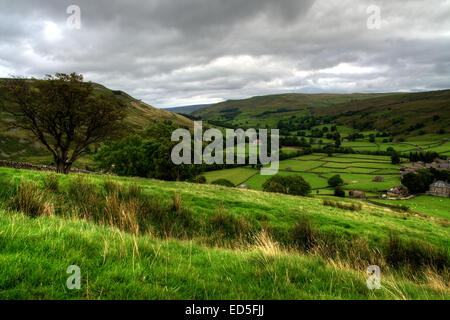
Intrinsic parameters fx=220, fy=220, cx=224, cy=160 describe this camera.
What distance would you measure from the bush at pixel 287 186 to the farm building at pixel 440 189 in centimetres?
4421

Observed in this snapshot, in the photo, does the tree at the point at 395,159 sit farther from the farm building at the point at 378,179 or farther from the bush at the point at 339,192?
the bush at the point at 339,192

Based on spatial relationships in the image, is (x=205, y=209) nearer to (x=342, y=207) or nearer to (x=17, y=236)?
(x=17, y=236)

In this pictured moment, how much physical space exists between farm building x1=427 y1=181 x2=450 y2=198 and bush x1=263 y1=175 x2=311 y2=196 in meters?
44.2

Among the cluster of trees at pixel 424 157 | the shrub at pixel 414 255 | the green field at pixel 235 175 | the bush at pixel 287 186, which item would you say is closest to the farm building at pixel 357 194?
the bush at pixel 287 186

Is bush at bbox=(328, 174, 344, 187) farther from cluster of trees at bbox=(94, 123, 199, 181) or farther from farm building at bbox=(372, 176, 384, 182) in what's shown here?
cluster of trees at bbox=(94, 123, 199, 181)

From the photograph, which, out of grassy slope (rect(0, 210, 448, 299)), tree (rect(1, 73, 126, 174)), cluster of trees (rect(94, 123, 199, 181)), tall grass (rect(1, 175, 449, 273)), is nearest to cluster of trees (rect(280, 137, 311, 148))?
cluster of trees (rect(94, 123, 199, 181))

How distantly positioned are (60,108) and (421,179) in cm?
8957

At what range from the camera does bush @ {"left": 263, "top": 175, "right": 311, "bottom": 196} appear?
175ft

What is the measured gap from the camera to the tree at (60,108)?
61.5ft

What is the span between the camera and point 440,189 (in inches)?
2648

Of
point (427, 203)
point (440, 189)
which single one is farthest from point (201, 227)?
point (440, 189)

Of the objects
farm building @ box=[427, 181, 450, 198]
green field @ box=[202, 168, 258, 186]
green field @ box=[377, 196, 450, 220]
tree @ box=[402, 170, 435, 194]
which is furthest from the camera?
green field @ box=[202, 168, 258, 186]

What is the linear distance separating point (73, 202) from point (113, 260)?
6402 millimetres

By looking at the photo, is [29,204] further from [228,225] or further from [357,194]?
[357,194]
